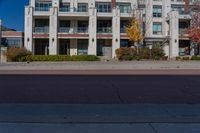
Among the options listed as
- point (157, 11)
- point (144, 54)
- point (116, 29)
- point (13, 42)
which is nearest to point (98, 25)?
point (116, 29)

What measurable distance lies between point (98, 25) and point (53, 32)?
8023 millimetres

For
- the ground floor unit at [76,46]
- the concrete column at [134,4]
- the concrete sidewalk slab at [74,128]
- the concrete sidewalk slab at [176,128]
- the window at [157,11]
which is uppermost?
the concrete column at [134,4]

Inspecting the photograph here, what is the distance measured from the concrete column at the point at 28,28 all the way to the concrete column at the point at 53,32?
308 centimetres

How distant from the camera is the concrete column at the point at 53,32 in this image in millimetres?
56969

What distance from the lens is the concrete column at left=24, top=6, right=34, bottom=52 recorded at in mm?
56969

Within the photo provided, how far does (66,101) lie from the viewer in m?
12.7

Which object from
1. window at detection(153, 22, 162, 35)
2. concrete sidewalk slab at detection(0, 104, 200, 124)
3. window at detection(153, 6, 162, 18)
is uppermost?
window at detection(153, 6, 162, 18)

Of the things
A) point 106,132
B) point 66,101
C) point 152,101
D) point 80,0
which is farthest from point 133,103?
point 80,0

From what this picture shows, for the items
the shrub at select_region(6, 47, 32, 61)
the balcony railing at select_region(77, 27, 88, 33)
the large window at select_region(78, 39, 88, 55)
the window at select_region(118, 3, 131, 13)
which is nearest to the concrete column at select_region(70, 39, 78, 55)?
the large window at select_region(78, 39, 88, 55)

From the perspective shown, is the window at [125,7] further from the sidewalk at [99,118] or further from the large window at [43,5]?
the sidewalk at [99,118]

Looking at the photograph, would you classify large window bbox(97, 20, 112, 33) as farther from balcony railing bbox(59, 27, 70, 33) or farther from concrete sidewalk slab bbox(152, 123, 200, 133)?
concrete sidewalk slab bbox(152, 123, 200, 133)

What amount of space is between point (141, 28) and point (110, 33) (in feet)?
17.9

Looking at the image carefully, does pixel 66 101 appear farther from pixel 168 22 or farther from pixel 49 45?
pixel 168 22

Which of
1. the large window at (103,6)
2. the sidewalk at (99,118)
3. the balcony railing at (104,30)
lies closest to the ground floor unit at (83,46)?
the balcony railing at (104,30)
